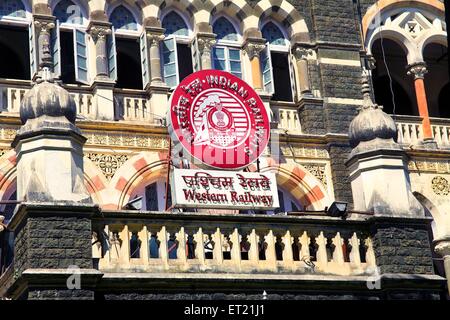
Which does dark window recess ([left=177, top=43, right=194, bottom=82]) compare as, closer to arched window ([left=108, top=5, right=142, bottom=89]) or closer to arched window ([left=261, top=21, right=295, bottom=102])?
arched window ([left=108, top=5, right=142, bottom=89])

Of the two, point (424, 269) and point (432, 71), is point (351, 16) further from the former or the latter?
point (424, 269)

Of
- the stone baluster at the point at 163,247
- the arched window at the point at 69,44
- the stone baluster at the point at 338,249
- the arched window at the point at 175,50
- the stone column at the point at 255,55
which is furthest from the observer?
the stone column at the point at 255,55

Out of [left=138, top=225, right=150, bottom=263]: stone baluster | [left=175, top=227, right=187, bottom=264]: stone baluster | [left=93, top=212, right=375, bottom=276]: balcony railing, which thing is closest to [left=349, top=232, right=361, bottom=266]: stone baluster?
[left=93, top=212, right=375, bottom=276]: balcony railing

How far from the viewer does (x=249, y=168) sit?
26.6 metres

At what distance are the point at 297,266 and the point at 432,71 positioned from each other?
46.5 feet

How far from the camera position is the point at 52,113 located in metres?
20.0

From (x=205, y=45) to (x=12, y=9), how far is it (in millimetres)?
4517

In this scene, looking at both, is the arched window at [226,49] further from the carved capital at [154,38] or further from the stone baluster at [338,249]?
the stone baluster at [338,249]

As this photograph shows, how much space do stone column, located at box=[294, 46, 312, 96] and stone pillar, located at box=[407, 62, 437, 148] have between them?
9.87 ft

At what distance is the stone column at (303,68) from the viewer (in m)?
28.5

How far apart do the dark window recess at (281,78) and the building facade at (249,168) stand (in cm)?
5

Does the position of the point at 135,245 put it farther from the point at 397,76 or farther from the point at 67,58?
the point at 397,76

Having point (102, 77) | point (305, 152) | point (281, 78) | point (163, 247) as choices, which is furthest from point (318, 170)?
point (163, 247)

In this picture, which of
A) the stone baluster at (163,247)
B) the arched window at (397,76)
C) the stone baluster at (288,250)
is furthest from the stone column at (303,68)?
the stone baluster at (163,247)
